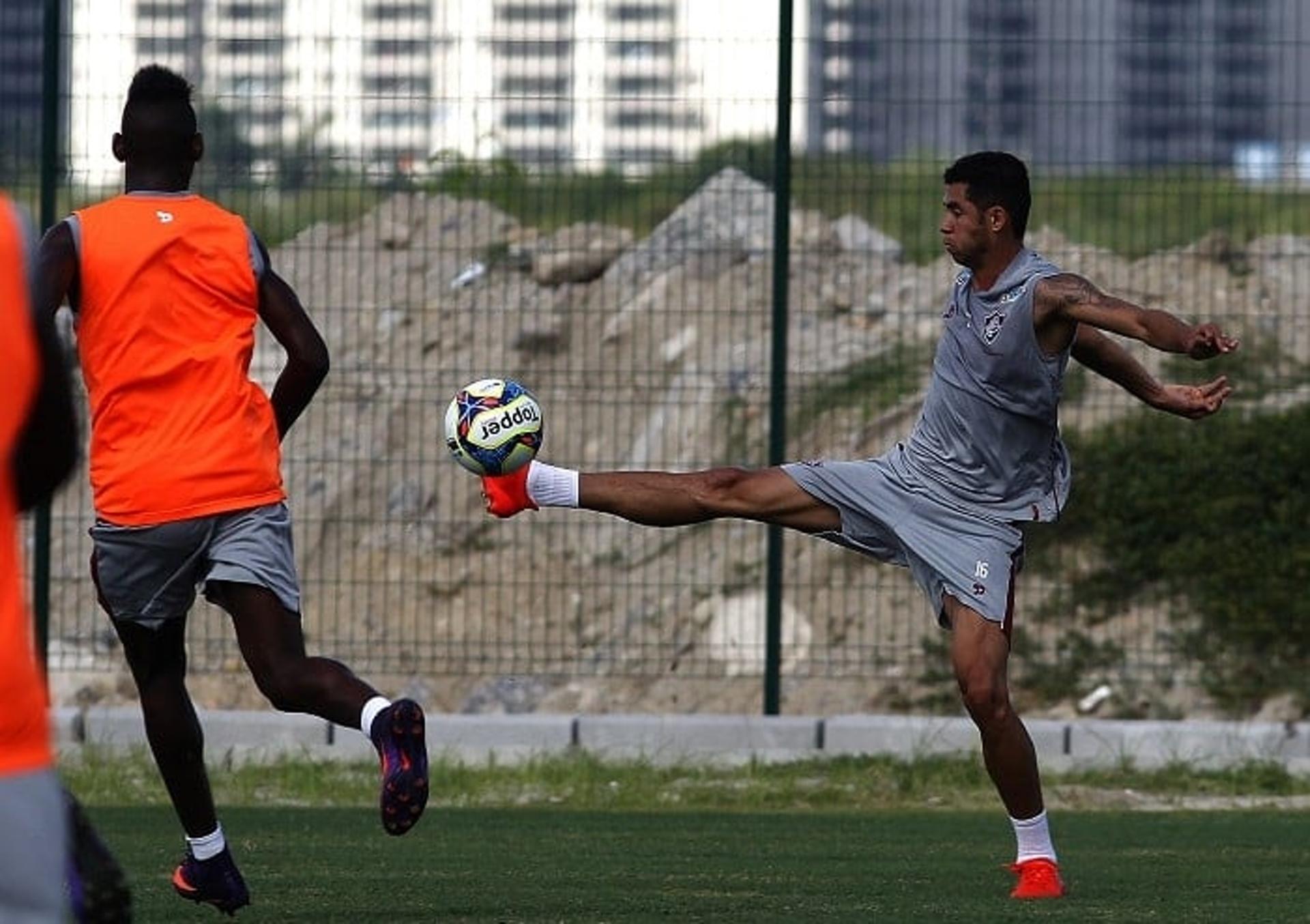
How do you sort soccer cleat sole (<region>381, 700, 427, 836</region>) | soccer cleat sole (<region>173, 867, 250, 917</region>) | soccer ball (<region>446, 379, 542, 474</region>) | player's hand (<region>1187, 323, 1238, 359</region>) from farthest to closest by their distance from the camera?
soccer ball (<region>446, 379, 542, 474</region>)
player's hand (<region>1187, 323, 1238, 359</region>)
soccer cleat sole (<region>173, 867, 250, 917</region>)
soccer cleat sole (<region>381, 700, 427, 836</region>)

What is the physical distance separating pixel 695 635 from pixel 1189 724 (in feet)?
8.47

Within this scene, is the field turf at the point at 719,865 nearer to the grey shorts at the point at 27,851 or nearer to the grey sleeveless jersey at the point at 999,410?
the grey sleeveless jersey at the point at 999,410

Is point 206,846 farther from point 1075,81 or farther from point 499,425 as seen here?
point 1075,81

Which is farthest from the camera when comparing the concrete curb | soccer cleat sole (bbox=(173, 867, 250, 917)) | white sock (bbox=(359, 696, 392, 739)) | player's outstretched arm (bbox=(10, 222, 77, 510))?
the concrete curb

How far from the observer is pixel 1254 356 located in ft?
48.8

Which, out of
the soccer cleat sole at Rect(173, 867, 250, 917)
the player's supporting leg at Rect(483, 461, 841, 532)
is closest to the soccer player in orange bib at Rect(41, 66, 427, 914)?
the soccer cleat sole at Rect(173, 867, 250, 917)

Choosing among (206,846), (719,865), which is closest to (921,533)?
(719,865)

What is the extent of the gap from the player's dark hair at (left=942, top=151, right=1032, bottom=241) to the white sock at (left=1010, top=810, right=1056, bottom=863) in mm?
1796

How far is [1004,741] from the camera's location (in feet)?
25.9

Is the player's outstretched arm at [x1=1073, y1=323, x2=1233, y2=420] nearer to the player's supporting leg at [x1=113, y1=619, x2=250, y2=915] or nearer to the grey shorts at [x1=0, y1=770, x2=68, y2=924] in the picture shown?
the player's supporting leg at [x1=113, y1=619, x2=250, y2=915]

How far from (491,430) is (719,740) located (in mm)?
4895

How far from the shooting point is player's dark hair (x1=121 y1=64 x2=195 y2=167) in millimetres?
6891

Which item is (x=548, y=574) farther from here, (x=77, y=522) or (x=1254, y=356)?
(x=1254, y=356)

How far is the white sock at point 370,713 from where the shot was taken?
6.45m
